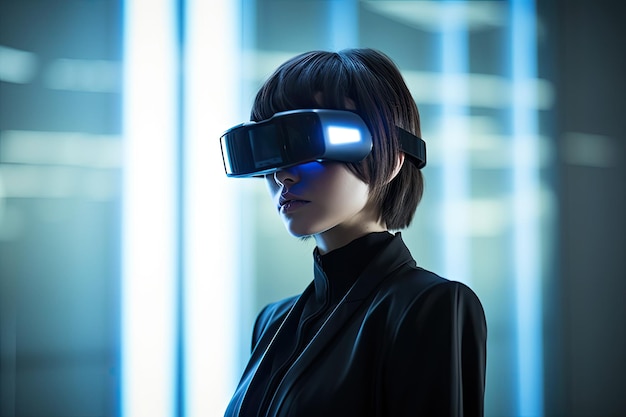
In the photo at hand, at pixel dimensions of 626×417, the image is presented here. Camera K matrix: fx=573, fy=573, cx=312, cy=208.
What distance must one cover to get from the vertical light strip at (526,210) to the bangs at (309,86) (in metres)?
1.14

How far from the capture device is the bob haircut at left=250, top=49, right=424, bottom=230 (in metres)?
0.73

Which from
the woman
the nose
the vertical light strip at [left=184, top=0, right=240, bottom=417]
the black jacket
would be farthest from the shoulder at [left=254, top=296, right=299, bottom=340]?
the vertical light strip at [left=184, top=0, right=240, bottom=417]

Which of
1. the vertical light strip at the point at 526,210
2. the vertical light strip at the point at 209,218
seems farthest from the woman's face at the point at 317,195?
the vertical light strip at the point at 526,210

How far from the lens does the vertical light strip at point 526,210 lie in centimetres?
171

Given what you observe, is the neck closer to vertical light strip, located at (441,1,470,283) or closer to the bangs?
the bangs

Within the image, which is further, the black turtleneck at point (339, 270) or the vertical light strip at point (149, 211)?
the vertical light strip at point (149, 211)

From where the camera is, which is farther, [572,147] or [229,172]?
[572,147]

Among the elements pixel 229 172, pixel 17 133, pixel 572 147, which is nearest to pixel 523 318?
pixel 572 147

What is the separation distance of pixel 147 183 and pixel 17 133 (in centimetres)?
31

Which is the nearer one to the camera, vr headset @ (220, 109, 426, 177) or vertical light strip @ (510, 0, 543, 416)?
vr headset @ (220, 109, 426, 177)

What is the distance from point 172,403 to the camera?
1.31 meters

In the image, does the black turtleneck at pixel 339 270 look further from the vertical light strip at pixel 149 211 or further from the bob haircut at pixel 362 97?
the vertical light strip at pixel 149 211

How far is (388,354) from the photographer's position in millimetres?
655

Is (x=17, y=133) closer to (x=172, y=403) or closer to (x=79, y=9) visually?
(x=79, y=9)
